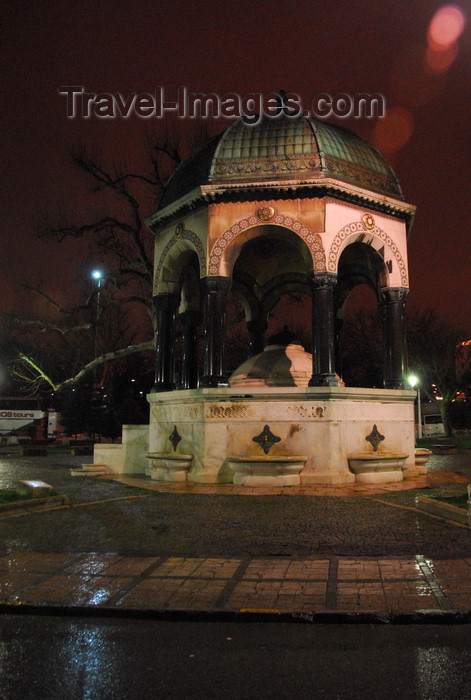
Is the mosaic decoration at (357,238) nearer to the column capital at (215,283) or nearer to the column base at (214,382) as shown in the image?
the column capital at (215,283)

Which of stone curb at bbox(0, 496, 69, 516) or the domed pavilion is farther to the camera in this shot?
the domed pavilion

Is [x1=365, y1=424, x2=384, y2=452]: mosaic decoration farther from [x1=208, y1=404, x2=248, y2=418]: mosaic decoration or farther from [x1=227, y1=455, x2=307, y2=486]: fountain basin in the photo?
[x1=208, y1=404, x2=248, y2=418]: mosaic decoration

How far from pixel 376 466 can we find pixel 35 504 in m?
7.27

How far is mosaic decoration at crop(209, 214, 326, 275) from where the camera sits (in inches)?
566

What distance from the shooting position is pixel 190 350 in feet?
59.7

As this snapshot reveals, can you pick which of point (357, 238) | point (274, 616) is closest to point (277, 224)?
point (357, 238)

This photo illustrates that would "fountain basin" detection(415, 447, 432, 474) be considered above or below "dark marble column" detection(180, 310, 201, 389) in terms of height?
below

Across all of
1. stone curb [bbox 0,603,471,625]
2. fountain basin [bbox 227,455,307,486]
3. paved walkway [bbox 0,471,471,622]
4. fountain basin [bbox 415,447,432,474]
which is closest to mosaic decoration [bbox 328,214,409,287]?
fountain basin [bbox 415,447,432,474]

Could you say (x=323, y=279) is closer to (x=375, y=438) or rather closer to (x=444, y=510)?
(x=375, y=438)

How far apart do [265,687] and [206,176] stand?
12936 mm

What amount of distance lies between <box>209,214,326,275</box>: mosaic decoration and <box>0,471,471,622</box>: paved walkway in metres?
9.14

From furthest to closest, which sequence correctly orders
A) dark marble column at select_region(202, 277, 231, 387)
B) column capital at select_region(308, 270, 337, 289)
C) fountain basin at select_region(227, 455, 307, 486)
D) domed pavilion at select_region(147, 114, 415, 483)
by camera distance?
column capital at select_region(308, 270, 337, 289), dark marble column at select_region(202, 277, 231, 387), domed pavilion at select_region(147, 114, 415, 483), fountain basin at select_region(227, 455, 307, 486)

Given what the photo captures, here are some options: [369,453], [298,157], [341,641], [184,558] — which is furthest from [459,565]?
[298,157]

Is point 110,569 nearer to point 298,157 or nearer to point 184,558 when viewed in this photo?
point 184,558
